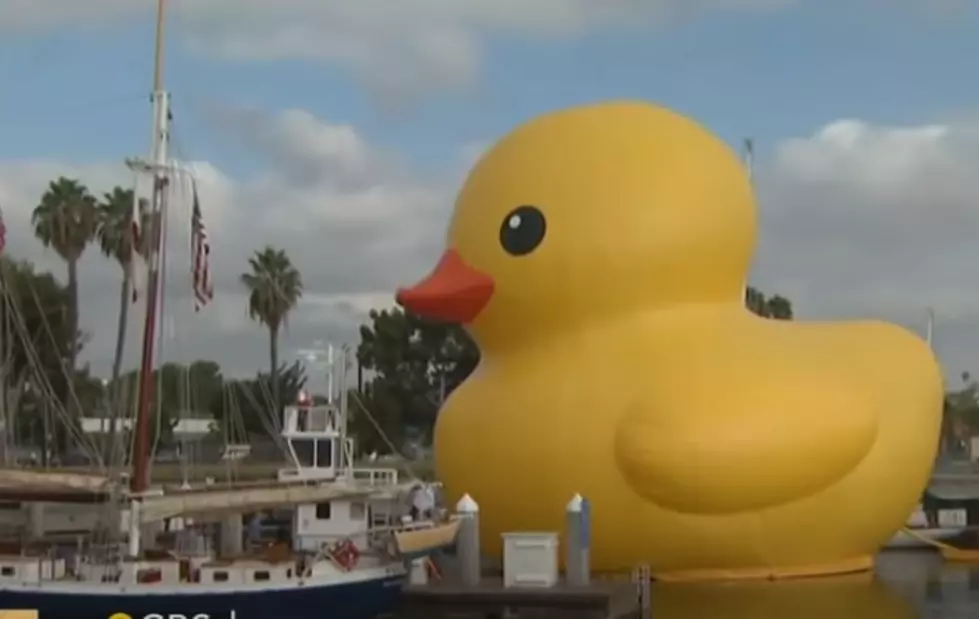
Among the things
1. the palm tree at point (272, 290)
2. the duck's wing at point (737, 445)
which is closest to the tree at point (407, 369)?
the palm tree at point (272, 290)

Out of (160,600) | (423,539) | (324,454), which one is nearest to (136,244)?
(324,454)

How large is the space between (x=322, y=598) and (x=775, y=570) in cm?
559

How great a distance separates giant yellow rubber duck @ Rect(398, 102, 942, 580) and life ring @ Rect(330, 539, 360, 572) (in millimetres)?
2146

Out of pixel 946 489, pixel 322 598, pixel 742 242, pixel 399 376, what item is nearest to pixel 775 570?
pixel 742 242

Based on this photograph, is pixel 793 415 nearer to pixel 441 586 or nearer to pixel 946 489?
pixel 441 586

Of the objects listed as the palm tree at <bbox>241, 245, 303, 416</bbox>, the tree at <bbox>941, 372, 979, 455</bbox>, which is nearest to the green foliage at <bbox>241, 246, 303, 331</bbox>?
the palm tree at <bbox>241, 245, 303, 416</bbox>

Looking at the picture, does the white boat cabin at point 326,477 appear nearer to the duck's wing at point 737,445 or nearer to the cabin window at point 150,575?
the cabin window at point 150,575

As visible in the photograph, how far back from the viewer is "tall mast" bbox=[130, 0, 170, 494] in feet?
55.0

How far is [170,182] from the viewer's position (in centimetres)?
1769

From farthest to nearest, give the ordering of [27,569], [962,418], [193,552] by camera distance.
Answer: [962,418], [193,552], [27,569]

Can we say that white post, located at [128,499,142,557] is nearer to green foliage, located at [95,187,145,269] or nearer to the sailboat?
the sailboat

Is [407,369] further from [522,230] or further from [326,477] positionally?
[522,230]

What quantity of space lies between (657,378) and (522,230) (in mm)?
2486

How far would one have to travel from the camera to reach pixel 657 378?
56.1 ft
